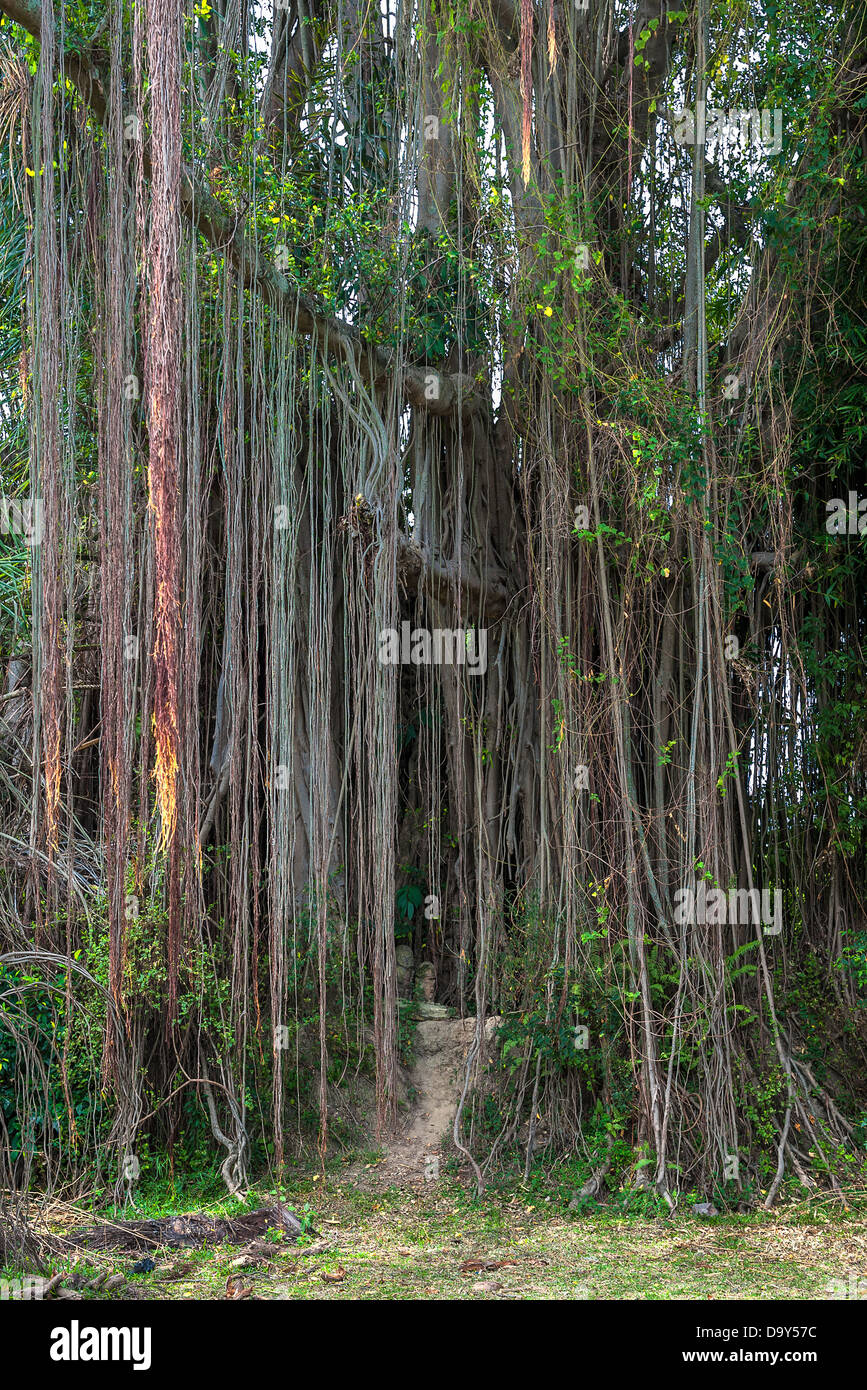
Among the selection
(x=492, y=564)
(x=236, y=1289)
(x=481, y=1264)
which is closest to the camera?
(x=236, y=1289)

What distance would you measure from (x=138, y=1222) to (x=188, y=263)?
3.17 m

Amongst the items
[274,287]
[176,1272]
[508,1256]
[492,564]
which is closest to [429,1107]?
[508,1256]

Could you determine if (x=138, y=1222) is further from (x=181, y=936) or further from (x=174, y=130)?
(x=174, y=130)

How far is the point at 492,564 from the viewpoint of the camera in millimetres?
5578

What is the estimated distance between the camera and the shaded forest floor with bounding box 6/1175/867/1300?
3.45 m

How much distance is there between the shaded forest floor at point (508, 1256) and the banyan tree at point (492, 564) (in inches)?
9.4

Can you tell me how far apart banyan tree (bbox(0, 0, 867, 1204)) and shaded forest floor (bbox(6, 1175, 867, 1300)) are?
24 cm

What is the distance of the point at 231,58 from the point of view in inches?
189

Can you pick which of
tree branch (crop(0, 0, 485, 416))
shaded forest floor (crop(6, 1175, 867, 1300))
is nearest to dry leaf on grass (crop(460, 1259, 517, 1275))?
shaded forest floor (crop(6, 1175, 867, 1300))

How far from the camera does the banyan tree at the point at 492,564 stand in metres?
4.32

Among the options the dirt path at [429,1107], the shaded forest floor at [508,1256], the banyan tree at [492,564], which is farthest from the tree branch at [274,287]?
the shaded forest floor at [508,1256]

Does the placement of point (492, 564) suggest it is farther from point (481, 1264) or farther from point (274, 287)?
point (481, 1264)

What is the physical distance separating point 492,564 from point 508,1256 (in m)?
2.95

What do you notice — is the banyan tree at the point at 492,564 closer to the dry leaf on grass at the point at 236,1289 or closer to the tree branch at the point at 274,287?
the tree branch at the point at 274,287
